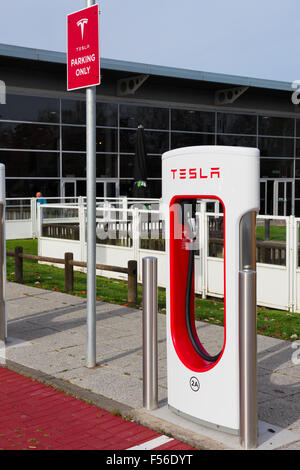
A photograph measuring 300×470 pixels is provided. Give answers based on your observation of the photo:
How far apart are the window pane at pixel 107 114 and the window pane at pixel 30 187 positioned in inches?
143

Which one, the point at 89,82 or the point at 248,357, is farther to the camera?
the point at 89,82

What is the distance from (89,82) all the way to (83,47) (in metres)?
0.39

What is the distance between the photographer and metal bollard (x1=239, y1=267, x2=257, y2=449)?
441 centimetres

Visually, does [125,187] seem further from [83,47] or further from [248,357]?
[248,357]

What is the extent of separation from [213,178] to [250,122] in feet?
97.3

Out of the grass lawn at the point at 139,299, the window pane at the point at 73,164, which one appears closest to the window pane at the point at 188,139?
the window pane at the point at 73,164

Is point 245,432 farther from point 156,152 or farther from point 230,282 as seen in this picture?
point 156,152

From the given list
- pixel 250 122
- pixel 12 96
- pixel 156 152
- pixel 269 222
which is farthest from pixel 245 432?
pixel 250 122

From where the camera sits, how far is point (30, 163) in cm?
2589

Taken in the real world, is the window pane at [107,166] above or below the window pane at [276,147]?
below

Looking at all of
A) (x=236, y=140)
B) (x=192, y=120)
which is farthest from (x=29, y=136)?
(x=236, y=140)

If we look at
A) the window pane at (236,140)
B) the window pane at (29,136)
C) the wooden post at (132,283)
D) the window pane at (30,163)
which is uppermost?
the window pane at (236,140)

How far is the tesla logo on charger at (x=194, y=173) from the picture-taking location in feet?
15.3

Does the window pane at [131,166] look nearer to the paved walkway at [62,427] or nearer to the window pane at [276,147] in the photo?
the window pane at [276,147]
